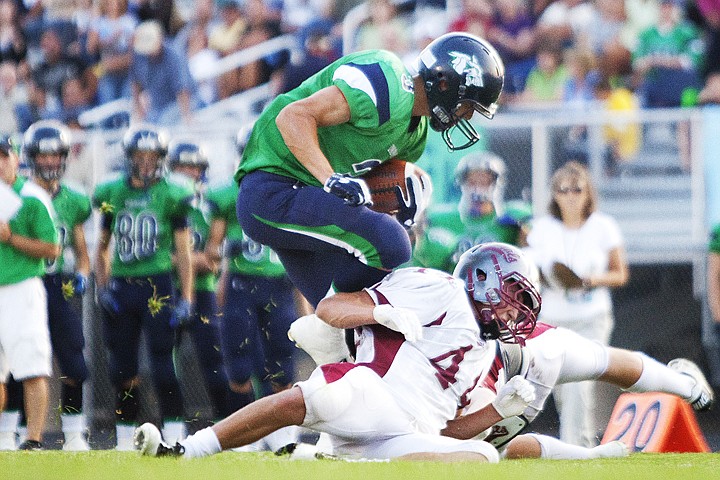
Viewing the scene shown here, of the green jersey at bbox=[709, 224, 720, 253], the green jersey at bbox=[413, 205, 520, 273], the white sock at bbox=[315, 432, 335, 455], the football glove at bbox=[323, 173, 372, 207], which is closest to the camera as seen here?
the football glove at bbox=[323, 173, 372, 207]

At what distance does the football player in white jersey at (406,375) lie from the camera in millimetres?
4645

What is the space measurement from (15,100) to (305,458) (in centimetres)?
774

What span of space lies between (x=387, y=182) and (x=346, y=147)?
352 millimetres

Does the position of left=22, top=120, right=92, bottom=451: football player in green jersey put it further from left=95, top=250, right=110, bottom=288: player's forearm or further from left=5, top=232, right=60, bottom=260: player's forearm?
left=5, top=232, right=60, bottom=260: player's forearm

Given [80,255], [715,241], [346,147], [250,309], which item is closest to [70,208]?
[80,255]

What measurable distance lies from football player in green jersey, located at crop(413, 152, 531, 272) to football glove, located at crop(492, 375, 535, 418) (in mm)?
3771

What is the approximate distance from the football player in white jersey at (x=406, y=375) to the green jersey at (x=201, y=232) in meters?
3.63

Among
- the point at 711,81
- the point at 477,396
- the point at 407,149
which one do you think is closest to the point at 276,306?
the point at 407,149

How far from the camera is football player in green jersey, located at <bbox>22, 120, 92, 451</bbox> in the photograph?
25.9 ft

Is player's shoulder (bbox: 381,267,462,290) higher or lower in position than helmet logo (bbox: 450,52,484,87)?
lower

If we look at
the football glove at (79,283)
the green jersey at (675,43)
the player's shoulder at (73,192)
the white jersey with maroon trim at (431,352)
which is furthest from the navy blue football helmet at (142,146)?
the green jersey at (675,43)

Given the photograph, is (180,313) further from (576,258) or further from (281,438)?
(576,258)

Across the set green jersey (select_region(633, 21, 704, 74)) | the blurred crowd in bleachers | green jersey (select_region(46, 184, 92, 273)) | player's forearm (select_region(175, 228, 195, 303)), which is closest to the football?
player's forearm (select_region(175, 228, 195, 303))

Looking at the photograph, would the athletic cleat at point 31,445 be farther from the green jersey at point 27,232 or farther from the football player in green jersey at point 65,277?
the green jersey at point 27,232
